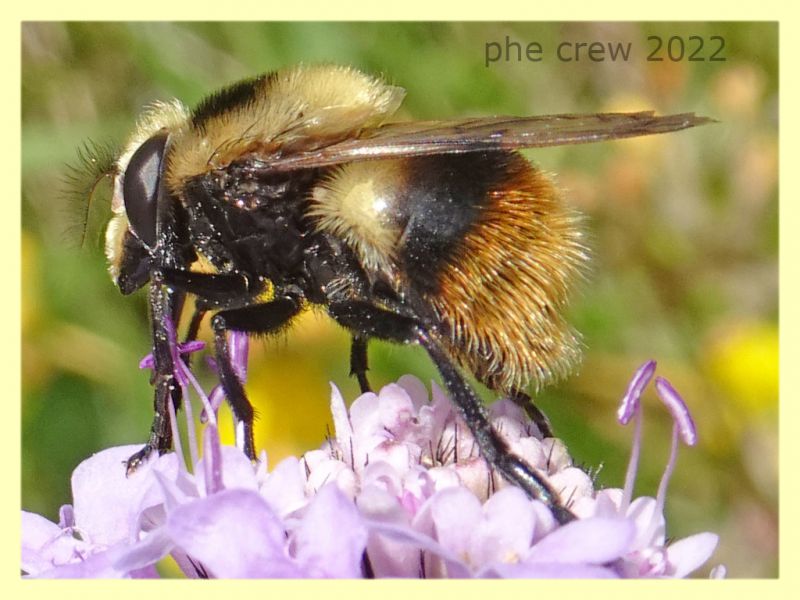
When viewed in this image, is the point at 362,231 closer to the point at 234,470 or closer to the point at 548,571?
the point at 234,470

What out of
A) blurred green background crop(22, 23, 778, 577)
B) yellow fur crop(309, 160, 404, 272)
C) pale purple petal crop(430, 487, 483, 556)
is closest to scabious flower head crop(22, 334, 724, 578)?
pale purple petal crop(430, 487, 483, 556)

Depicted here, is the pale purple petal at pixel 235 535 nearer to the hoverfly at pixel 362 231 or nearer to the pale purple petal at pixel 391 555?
the pale purple petal at pixel 391 555

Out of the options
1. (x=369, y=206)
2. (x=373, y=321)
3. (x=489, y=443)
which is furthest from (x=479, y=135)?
(x=489, y=443)

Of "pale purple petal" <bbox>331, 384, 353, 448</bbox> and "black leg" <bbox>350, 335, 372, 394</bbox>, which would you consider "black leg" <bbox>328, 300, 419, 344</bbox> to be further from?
"black leg" <bbox>350, 335, 372, 394</bbox>

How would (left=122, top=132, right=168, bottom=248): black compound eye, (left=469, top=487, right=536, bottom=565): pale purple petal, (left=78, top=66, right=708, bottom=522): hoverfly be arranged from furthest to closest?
(left=122, top=132, right=168, bottom=248): black compound eye
(left=78, top=66, right=708, bottom=522): hoverfly
(left=469, top=487, right=536, bottom=565): pale purple petal

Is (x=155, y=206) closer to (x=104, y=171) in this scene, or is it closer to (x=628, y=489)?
(x=104, y=171)
